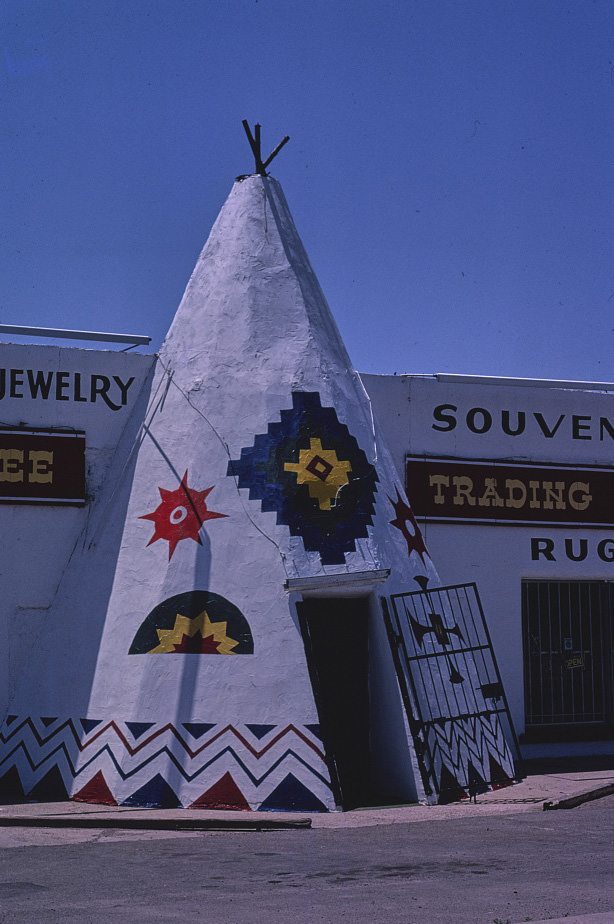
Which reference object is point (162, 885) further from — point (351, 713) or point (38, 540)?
point (38, 540)

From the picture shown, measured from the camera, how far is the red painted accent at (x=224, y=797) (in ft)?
32.9

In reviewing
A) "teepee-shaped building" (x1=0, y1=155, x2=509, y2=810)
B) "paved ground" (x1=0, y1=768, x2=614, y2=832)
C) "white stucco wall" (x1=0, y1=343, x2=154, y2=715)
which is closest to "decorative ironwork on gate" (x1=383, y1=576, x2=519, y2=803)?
"teepee-shaped building" (x1=0, y1=155, x2=509, y2=810)

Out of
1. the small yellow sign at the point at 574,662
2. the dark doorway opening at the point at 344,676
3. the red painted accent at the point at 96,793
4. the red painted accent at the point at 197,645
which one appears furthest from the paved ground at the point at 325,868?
the small yellow sign at the point at 574,662

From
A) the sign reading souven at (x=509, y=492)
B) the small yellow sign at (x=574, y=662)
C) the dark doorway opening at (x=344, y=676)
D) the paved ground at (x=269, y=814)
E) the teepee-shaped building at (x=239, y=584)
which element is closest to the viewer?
the paved ground at (x=269, y=814)

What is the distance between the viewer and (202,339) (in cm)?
1222

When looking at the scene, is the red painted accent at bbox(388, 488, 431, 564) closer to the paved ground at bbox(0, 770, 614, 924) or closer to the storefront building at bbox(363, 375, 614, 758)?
the storefront building at bbox(363, 375, 614, 758)

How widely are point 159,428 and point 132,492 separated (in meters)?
0.74

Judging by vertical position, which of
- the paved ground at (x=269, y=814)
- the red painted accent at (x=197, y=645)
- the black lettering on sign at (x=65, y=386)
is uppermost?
the black lettering on sign at (x=65, y=386)

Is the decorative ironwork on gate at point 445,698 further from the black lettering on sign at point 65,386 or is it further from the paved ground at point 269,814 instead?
the black lettering on sign at point 65,386

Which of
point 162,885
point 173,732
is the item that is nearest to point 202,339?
point 173,732

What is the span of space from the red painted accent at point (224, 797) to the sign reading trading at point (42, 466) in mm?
3773

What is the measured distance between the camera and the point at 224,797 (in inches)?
396

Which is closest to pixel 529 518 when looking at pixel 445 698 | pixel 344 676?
pixel 445 698

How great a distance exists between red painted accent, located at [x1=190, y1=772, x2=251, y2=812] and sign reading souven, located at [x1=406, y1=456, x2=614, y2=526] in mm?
4697
